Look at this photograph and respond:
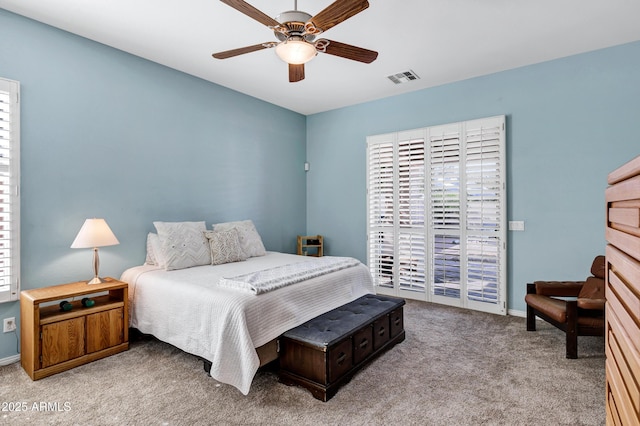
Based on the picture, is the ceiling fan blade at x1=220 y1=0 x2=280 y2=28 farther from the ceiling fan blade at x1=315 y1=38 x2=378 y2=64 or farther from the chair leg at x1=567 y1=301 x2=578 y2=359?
the chair leg at x1=567 y1=301 x2=578 y2=359

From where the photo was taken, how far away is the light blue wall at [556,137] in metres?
3.45

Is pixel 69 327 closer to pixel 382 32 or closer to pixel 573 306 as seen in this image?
pixel 382 32

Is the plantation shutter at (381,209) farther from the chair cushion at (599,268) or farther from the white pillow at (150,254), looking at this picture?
the white pillow at (150,254)

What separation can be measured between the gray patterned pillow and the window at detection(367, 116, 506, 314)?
6.72 feet

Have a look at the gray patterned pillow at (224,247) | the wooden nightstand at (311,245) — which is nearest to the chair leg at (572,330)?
the gray patterned pillow at (224,247)

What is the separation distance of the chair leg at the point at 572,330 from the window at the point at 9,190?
4.52m

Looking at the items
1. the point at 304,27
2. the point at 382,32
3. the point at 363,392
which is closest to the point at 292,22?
the point at 304,27

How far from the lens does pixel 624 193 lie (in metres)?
0.62

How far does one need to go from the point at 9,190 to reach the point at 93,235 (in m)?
0.70

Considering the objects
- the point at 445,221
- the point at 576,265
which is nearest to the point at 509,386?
the point at 576,265

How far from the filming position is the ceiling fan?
78.3 inches

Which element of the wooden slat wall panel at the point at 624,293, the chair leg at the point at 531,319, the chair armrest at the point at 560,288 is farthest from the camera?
the chair leg at the point at 531,319

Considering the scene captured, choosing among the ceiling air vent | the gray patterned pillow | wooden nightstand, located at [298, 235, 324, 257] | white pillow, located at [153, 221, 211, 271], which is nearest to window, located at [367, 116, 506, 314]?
the ceiling air vent

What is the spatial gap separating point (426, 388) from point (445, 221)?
2.39m
